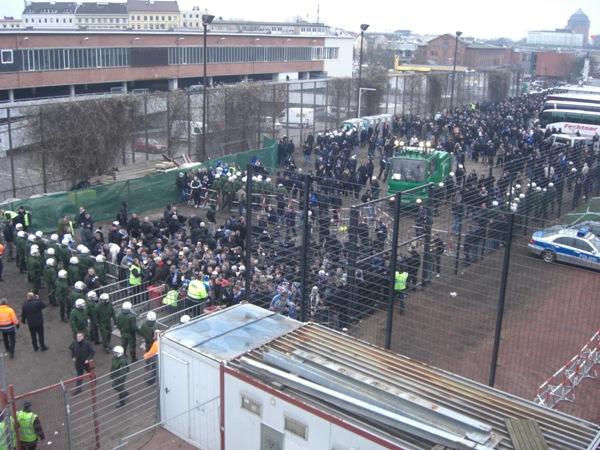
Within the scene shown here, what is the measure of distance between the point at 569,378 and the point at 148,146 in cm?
2326

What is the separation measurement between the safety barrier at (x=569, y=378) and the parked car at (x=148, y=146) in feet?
71.2

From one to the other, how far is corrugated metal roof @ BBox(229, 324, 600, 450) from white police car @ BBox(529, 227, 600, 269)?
33.8 ft

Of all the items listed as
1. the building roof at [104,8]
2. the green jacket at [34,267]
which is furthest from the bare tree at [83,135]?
the building roof at [104,8]

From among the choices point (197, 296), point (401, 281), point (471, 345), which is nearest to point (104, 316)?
point (197, 296)

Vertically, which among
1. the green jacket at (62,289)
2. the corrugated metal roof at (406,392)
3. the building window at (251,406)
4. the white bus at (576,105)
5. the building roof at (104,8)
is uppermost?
the building roof at (104,8)

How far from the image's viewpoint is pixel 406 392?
24.3 feet

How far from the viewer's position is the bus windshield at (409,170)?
80.8 feet

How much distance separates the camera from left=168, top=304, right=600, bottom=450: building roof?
6.68 m

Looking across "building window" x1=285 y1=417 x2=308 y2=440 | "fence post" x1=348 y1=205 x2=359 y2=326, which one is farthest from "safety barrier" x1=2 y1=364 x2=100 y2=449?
"fence post" x1=348 y1=205 x2=359 y2=326

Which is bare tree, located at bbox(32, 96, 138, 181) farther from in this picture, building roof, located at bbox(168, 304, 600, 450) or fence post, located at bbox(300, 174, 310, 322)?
building roof, located at bbox(168, 304, 600, 450)

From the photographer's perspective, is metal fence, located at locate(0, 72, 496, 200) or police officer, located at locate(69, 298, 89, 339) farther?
metal fence, located at locate(0, 72, 496, 200)

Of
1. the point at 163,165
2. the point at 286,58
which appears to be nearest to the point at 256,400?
the point at 163,165

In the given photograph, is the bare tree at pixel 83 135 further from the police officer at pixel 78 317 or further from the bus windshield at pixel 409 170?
the police officer at pixel 78 317

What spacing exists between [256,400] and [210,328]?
1.88 metres
